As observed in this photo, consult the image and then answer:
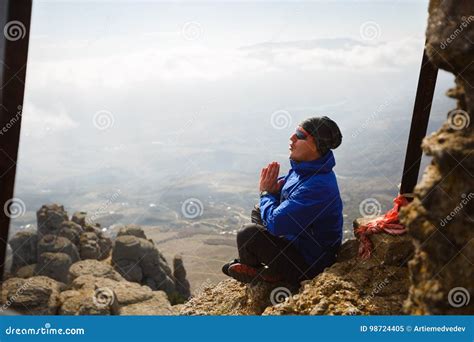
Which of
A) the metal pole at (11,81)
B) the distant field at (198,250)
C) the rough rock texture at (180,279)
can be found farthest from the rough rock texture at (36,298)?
the distant field at (198,250)

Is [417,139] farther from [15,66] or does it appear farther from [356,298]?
[15,66]

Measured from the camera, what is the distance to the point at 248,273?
16.7 feet

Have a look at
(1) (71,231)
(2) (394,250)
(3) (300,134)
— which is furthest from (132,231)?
(2) (394,250)

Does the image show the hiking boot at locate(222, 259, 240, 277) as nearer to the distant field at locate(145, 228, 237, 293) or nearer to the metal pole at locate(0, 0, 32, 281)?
the metal pole at locate(0, 0, 32, 281)

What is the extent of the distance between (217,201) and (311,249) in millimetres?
76435

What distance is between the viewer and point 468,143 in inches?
119

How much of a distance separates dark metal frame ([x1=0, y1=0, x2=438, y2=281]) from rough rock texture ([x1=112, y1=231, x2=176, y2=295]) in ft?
71.8

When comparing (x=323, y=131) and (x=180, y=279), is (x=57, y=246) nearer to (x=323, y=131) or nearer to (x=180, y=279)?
(x=180, y=279)

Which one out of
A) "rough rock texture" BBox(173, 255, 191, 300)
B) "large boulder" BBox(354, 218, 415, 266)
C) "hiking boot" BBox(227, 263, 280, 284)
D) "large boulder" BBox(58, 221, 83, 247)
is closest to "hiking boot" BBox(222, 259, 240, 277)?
"hiking boot" BBox(227, 263, 280, 284)

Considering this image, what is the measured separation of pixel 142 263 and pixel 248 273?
26.3m

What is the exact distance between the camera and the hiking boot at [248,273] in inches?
198

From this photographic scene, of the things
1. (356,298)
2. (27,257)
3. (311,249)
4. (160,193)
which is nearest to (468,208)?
(356,298)

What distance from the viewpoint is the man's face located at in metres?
4.71

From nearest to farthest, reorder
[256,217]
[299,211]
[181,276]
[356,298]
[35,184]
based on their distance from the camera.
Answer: [356,298] → [299,211] → [256,217] → [181,276] → [35,184]
